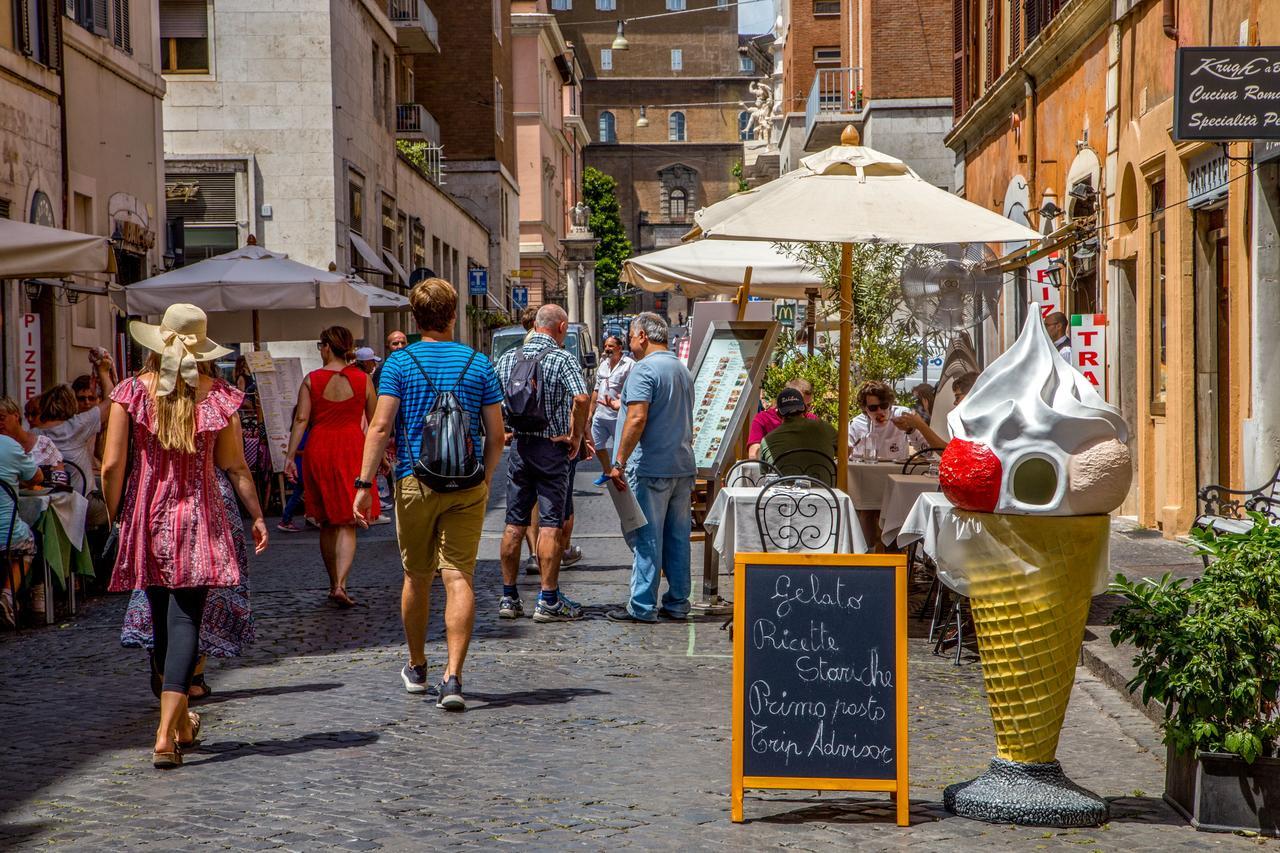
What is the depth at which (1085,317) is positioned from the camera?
14.3 m

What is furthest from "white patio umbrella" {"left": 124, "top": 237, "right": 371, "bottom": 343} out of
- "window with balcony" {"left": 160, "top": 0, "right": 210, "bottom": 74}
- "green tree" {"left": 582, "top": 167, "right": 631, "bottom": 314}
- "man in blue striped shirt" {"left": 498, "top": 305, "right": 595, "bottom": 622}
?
"green tree" {"left": 582, "top": 167, "right": 631, "bottom": 314}

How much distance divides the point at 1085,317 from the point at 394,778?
31.5ft

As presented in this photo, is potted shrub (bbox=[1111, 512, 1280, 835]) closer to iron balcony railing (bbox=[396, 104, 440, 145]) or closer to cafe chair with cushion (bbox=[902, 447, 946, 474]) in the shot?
cafe chair with cushion (bbox=[902, 447, 946, 474])

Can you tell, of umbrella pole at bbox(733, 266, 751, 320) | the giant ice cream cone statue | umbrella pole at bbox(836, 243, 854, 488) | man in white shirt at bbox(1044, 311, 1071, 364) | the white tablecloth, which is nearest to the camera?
the giant ice cream cone statue

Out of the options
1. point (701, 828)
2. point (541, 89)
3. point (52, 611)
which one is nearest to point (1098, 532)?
point (701, 828)

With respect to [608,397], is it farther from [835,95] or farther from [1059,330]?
[835,95]

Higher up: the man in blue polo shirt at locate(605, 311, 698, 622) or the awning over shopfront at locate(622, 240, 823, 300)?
the awning over shopfront at locate(622, 240, 823, 300)

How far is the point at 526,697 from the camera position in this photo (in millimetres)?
7812

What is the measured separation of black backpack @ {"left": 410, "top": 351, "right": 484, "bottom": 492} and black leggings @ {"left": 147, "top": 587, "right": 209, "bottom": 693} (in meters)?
1.25

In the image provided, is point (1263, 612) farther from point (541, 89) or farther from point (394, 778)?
point (541, 89)

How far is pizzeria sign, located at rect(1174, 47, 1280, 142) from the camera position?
28.2 feet

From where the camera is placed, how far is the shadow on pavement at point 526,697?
765 cm

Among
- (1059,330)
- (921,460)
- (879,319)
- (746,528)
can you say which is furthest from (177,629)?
(879,319)

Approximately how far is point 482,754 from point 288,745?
2.72 feet
